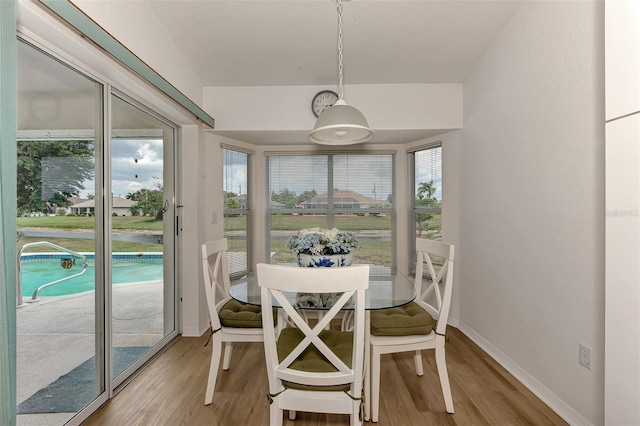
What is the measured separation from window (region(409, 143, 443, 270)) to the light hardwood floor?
149cm

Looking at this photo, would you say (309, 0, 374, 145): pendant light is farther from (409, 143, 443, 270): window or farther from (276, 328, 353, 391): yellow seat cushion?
(409, 143, 443, 270): window

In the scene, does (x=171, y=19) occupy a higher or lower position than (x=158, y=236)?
higher

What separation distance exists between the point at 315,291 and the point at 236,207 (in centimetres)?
283

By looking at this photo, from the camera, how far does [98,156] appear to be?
192cm

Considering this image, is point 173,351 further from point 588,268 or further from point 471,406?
point 588,268

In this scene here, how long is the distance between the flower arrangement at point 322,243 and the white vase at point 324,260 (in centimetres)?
2

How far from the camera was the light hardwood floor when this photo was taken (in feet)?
5.83

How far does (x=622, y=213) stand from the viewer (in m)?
1.33

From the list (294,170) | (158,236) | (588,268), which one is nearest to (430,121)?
(294,170)

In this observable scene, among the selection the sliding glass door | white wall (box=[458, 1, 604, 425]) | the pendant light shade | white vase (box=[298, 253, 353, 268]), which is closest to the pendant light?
the pendant light shade

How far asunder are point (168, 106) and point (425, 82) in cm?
254

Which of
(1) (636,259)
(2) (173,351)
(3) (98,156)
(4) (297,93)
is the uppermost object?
(4) (297,93)

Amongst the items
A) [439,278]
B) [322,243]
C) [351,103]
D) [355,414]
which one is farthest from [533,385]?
[351,103]

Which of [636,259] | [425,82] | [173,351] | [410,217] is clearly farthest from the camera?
[410,217]
